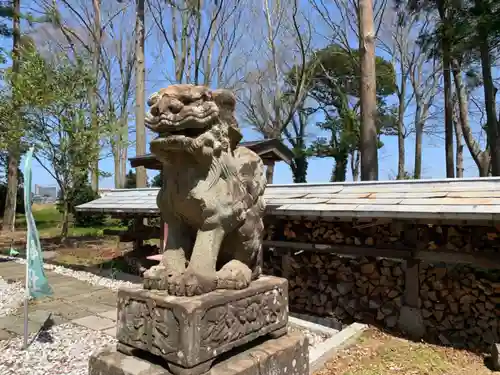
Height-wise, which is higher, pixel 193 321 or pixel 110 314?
pixel 193 321

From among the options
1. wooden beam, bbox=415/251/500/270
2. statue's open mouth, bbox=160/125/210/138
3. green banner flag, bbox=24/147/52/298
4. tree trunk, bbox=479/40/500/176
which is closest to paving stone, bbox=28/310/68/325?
green banner flag, bbox=24/147/52/298

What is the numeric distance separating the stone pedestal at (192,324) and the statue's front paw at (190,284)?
4 centimetres

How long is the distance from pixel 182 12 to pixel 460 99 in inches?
418

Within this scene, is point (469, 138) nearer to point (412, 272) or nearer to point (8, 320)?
point (412, 272)

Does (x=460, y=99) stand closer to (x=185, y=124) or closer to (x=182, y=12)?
(x=182, y=12)

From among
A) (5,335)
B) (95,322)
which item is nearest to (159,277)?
(95,322)

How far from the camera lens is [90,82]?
11859 millimetres

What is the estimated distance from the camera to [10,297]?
6.43 metres

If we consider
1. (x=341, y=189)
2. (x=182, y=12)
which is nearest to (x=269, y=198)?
(x=341, y=189)

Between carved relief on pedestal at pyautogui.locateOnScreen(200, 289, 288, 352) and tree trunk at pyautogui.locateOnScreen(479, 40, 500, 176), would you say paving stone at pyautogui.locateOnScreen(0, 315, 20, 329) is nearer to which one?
carved relief on pedestal at pyautogui.locateOnScreen(200, 289, 288, 352)

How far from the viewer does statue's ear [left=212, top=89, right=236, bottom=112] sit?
2.49 metres

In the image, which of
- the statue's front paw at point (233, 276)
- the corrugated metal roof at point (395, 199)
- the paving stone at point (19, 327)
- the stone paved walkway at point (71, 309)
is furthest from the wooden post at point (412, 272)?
the paving stone at point (19, 327)

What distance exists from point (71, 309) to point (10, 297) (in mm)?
1464

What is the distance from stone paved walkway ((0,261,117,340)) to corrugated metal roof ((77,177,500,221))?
9.37 ft
